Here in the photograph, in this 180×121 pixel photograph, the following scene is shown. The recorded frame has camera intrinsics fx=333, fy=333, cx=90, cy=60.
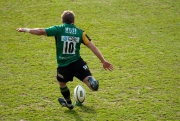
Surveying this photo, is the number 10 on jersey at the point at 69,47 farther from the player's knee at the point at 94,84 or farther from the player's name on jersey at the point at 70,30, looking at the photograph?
the player's knee at the point at 94,84

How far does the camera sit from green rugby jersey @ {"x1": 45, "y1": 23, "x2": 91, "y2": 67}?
22.1 ft

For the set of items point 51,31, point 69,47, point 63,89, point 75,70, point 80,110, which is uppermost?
point 51,31

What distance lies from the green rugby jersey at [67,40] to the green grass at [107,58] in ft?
4.24

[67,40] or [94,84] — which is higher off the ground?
[67,40]

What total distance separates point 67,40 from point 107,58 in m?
3.45

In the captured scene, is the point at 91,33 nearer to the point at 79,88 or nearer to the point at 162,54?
the point at 162,54

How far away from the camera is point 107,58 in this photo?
33.0 ft

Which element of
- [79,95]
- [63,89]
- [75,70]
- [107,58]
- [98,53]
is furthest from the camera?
[107,58]

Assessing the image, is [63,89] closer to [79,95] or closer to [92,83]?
[79,95]

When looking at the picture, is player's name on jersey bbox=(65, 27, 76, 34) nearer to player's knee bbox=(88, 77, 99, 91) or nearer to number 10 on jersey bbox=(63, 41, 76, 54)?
number 10 on jersey bbox=(63, 41, 76, 54)

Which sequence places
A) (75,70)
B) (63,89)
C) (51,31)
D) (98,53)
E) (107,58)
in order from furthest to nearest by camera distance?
(107,58) < (63,89) < (75,70) < (98,53) < (51,31)

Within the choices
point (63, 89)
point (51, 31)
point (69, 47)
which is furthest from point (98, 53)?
point (63, 89)

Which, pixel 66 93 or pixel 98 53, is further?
pixel 66 93

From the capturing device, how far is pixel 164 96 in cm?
814
